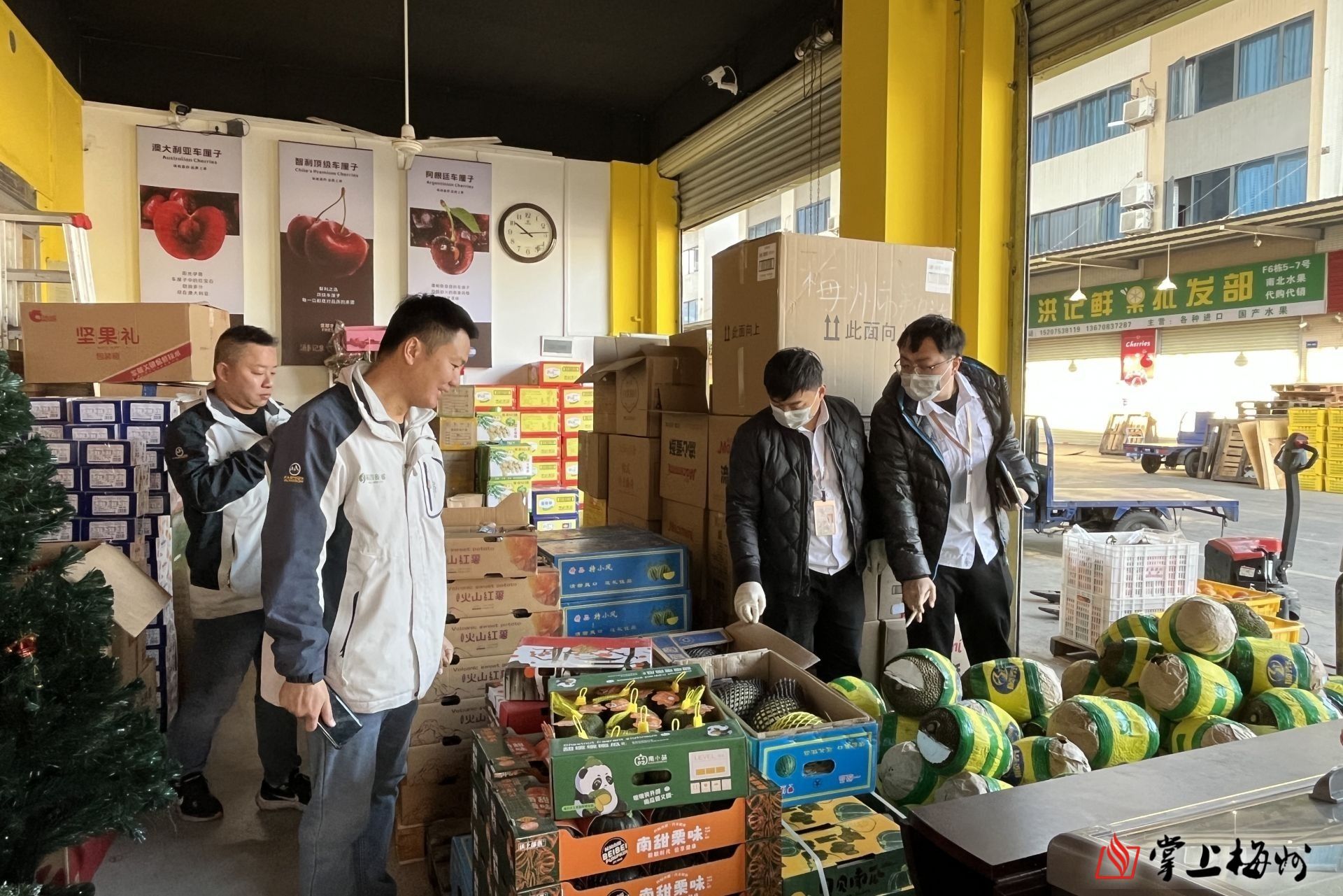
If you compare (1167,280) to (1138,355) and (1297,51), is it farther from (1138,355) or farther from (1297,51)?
(1297,51)

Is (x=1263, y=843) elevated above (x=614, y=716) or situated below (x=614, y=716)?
above

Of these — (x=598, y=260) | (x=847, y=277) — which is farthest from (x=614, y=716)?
(x=598, y=260)

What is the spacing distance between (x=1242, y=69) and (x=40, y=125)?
498 inches

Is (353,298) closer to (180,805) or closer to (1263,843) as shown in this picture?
(180,805)

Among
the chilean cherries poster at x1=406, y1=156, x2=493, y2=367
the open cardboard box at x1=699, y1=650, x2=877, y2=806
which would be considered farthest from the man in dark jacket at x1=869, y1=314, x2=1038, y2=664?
the chilean cherries poster at x1=406, y1=156, x2=493, y2=367

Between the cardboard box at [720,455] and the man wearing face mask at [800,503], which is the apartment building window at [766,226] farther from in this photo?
the man wearing face mask at [800,503]

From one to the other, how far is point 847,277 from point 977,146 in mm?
1552

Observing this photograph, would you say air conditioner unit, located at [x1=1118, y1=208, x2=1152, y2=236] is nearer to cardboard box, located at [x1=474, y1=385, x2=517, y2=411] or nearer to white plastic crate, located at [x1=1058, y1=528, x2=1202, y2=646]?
white plastic crate, located at [x1=1058, y1=528, x2=1202, y2=646]

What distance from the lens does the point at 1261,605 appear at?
3.48 metres

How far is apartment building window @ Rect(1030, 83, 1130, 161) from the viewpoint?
1175cm

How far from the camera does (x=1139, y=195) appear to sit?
1120 cm

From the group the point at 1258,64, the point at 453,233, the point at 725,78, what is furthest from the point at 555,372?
the point at 1258,64

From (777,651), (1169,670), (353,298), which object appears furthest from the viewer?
(353,298)

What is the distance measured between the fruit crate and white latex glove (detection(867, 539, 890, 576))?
1661 millimetres
